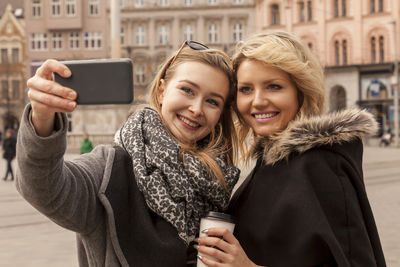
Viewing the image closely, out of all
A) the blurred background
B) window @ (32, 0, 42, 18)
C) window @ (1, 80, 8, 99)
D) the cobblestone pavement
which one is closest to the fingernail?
the cobblestone pavement

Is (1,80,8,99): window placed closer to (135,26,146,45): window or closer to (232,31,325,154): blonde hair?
(135,26,146,45): window

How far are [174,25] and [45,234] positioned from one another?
4305 centimetres

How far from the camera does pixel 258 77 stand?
2131 mm

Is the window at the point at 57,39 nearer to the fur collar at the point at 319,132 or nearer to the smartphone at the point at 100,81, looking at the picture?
the fur collar at the point at 319,132

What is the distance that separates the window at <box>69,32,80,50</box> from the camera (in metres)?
50.0

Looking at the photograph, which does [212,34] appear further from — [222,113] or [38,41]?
[222,113]

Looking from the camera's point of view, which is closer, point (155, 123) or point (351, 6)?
point (155, 123)

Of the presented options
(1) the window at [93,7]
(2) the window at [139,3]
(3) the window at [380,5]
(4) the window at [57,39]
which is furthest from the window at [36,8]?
(3) the window at [380,5]

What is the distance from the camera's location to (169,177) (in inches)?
73.0

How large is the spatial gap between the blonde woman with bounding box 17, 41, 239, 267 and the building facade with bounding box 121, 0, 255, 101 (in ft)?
152

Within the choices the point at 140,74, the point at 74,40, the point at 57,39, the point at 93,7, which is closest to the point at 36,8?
the point at 57,39

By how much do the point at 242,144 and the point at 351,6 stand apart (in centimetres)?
4447

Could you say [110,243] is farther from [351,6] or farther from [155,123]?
[351,6]

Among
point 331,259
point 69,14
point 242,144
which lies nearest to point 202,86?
point 242,144
